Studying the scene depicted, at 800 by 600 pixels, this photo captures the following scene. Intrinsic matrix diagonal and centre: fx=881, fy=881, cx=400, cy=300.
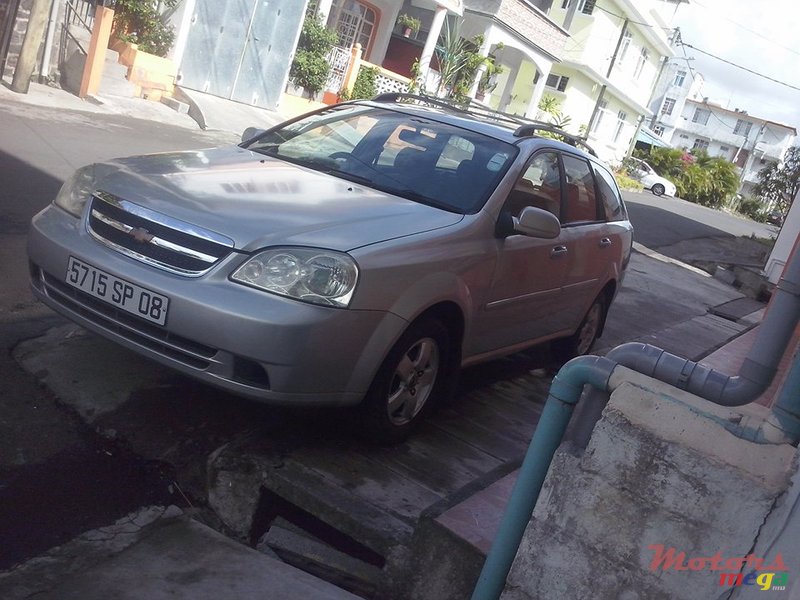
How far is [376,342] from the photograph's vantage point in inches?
153

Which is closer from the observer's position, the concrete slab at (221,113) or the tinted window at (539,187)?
the tinted window at (539,187)

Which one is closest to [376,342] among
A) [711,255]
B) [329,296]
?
[329,296]

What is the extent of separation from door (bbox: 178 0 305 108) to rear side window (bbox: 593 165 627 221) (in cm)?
1196

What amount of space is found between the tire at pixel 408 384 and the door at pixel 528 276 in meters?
0.35

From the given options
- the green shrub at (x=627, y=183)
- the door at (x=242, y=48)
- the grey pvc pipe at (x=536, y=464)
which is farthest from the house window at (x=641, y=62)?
the grey pvc pipe at (x=536, y=464)

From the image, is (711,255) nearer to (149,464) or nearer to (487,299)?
(487,299)

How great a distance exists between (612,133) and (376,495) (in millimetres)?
43195

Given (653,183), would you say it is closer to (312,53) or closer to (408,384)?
(312,53)

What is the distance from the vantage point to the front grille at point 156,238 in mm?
3750

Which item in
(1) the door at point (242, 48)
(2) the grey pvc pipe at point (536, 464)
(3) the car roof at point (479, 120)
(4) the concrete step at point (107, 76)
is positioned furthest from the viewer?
(1) the door at point (242, 48)

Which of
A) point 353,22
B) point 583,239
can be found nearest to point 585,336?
point 583,239

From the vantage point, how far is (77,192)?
4.31 meters

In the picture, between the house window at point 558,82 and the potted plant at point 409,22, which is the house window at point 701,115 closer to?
the house window at point 558,82

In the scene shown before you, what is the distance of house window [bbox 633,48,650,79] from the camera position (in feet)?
144
